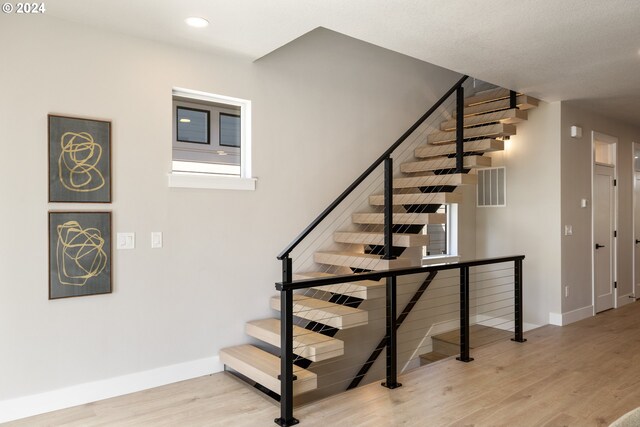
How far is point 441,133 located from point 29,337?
14.0 ft

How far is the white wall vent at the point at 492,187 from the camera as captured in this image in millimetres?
5910

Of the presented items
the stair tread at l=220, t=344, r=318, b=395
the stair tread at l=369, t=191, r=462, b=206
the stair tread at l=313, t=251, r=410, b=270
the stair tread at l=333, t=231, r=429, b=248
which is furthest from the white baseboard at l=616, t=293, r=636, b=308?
the stair tread at l=220, t=344, r=318, b=395

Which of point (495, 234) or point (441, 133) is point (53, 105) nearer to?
point (441, 133)

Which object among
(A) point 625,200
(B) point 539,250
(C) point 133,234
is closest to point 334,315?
(C) point 133,234

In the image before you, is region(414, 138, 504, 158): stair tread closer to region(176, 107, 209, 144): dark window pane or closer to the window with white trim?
the window with white trim

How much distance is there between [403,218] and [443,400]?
1656mm

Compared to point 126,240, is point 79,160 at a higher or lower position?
higher

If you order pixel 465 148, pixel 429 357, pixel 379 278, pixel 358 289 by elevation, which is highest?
pixel 465 148

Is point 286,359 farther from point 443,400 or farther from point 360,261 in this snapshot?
point 360,261

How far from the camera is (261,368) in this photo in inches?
130

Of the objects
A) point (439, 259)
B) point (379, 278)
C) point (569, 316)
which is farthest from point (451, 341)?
point (379, 278)

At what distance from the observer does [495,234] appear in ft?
19.7

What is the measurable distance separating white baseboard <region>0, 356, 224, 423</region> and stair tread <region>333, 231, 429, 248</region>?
1.54 metres

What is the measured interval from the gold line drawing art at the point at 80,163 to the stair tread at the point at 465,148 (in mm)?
3287
